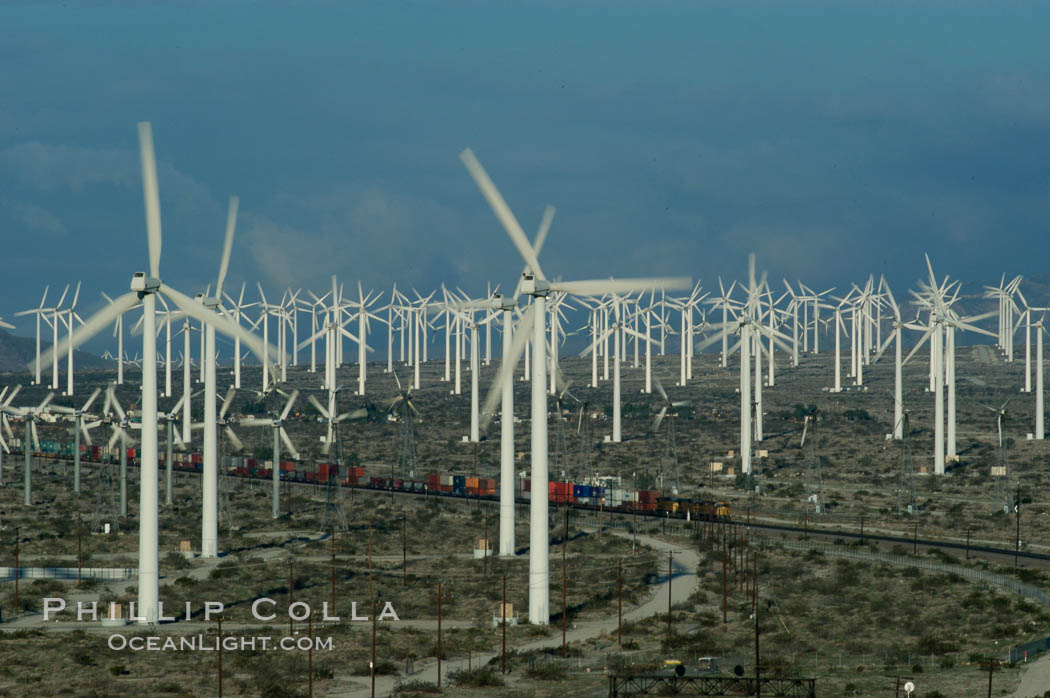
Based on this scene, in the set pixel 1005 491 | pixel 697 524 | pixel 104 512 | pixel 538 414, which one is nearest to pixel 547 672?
pixel 538 414

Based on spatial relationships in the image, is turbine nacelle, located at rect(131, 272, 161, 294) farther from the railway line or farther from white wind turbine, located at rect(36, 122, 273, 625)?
the railway line

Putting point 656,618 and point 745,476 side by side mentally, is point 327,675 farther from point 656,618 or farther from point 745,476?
point 745,476

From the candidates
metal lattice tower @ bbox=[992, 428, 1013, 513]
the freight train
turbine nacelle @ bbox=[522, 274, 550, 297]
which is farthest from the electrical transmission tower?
metal lattice tower @ bbox=[992, 428, 1013, 513]

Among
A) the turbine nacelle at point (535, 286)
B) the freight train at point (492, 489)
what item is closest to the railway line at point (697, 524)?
the freight train at point (492, 489)

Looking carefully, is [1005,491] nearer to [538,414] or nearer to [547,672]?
[538,414]

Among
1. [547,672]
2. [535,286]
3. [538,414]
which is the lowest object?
[547,672]
